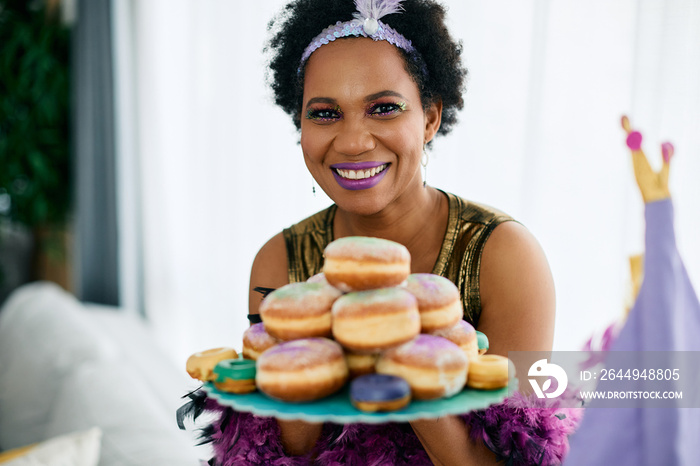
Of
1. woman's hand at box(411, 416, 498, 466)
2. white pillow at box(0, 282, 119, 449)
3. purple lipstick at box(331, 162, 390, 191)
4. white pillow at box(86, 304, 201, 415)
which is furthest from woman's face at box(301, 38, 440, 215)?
white pillow at box(0, 282, 119, 449)

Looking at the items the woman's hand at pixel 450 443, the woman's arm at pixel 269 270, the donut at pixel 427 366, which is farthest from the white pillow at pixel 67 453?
the donut at pixel 427 366

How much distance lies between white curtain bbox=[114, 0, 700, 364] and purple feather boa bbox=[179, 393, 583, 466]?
0.55 meters

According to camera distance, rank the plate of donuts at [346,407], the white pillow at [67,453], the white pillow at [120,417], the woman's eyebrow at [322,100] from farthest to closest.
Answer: the white pillow at [120,417] → the white pillow at [67,453] → the woman's eyebrow at [322,100] → the plate of donuts at [346,407]

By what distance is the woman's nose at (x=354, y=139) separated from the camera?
2.81 ft

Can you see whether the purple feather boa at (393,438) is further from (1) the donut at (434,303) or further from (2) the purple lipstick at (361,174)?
(2) the purple lipstick at (361,174)

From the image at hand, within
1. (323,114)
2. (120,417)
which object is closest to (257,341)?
(323,114)

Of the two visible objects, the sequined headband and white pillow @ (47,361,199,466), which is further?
white pillow @ (47,361,199,466)

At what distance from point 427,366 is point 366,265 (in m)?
0.13

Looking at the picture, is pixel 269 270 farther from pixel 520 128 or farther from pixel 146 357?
pixel 146 357

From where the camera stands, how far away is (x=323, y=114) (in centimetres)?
90

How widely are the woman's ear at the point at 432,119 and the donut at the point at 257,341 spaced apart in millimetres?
506

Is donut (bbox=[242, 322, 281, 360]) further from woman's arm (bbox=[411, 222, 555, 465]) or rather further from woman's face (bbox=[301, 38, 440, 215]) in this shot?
woman's arm (bbox=[411, 222, 555, 465])

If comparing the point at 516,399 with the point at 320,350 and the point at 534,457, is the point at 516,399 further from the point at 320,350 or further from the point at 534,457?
the point at 320,350

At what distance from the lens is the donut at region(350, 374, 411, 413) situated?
1.81 feet
